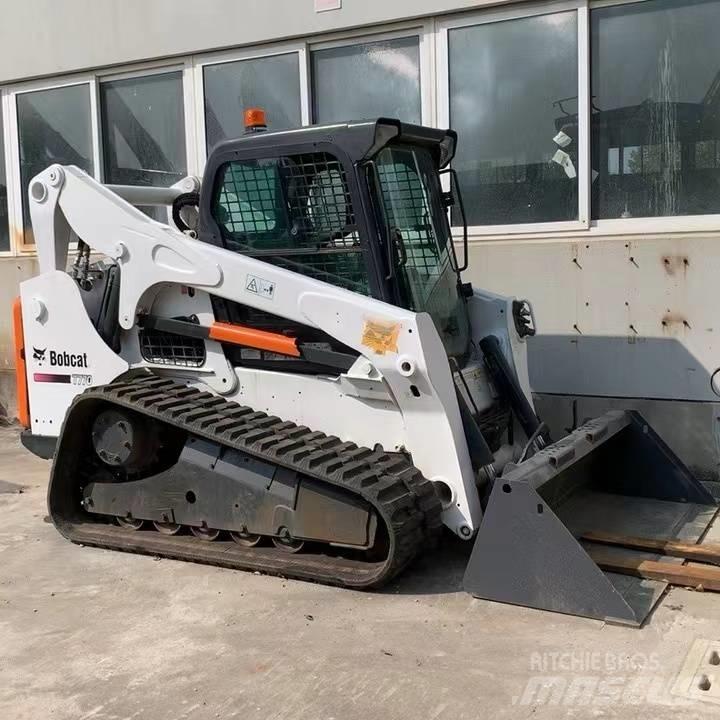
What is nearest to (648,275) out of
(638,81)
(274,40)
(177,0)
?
(638,81)

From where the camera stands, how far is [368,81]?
24.0ft

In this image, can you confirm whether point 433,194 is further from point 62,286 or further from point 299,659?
point 299,659

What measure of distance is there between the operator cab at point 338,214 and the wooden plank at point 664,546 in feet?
4.10

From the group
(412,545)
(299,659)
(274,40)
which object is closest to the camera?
(299,659)

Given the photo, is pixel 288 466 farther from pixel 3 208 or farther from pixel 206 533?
pixel 3 208

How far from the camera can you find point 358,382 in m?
4.61

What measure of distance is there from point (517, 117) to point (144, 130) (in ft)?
11.8

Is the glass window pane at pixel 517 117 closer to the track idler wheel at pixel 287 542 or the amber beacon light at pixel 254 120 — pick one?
the amber beacon light at pixel 254 120

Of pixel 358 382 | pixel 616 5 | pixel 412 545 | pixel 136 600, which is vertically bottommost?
pixel 136 600

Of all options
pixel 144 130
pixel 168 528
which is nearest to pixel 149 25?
pixel 144 130

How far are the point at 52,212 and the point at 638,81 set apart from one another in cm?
402

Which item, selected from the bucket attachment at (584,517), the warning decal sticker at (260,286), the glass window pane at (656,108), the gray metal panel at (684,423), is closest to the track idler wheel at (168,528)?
the warning decal sticker at (260,286)

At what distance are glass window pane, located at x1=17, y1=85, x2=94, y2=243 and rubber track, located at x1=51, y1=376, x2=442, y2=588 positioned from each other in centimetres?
451

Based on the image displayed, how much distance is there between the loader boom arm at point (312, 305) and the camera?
14.3 ft
